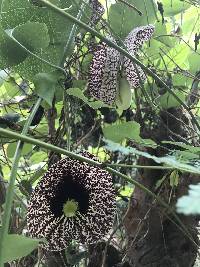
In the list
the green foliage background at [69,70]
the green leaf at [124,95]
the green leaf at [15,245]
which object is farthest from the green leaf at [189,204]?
the green leaf at [124,95]

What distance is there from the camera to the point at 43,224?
67cm

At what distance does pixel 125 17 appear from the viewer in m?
0.88

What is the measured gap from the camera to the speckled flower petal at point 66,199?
0.67 meters

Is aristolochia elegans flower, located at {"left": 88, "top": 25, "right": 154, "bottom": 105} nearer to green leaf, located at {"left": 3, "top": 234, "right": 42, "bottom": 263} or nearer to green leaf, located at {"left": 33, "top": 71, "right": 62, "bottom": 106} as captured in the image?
green leaf, located at {"left": 33, "top": 71, "right": 62, "bottom": 106}

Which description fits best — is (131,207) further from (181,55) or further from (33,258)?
(181,55)

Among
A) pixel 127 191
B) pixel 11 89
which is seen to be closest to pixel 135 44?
pixel 11 89

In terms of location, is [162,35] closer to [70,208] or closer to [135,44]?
[135,44]

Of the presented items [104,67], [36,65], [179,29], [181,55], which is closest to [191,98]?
[181,55]

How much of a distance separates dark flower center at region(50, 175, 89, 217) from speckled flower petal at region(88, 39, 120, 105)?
0.64 ft

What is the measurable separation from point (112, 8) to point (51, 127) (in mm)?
264

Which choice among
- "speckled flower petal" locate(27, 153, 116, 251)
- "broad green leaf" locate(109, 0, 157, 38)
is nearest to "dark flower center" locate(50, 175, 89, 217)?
"speckled flower petal" locate(27, 153, 116, 251)

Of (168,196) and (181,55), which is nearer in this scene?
(168,196)

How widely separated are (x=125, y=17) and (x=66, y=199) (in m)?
0.38

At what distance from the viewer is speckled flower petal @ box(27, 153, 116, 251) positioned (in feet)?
2.19
